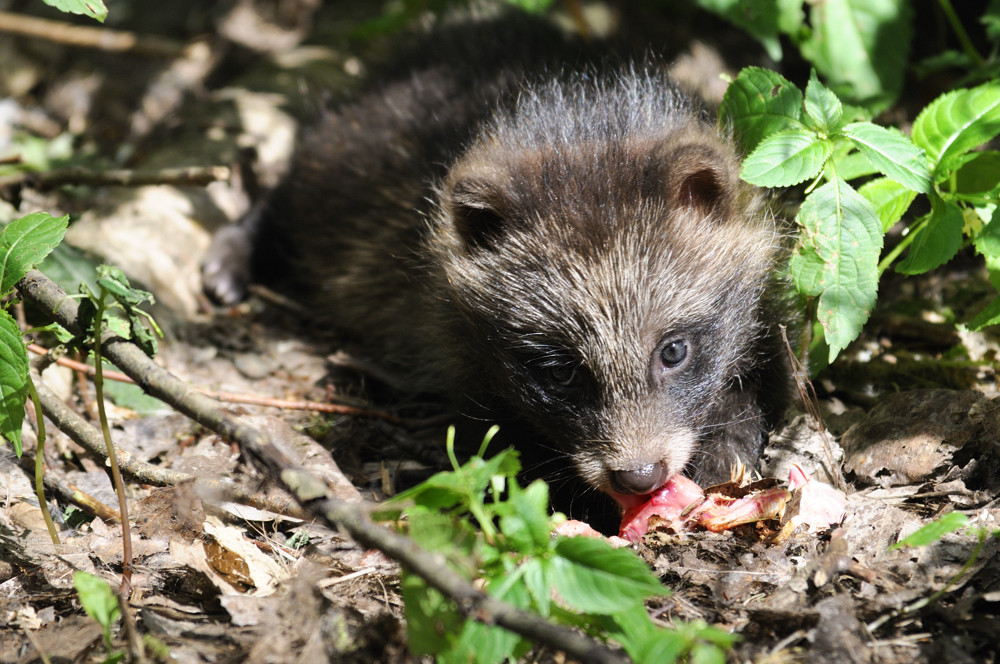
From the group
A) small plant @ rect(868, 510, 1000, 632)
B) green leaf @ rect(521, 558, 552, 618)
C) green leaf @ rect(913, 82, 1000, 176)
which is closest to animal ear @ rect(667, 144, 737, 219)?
green leaf @ rect(913, 82, 1000, 176)

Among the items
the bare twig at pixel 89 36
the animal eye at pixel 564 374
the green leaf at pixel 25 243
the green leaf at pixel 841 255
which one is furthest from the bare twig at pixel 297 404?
the bare twig at pixel 89 36

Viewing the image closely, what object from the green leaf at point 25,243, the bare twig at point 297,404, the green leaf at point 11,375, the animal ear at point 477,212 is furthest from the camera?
the bare twig at point 297,404

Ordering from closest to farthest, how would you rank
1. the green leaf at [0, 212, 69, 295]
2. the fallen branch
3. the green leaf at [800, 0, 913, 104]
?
the fallen branch, the green leaf at [0, 212, 69, 295], the green leaf at [800, 0, 913, 104]

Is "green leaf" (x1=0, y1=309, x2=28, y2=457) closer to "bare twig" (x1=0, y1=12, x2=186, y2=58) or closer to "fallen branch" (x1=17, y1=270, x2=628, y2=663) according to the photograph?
"fallen branch" (x1=17, y1=270, x2=628, y2=663)

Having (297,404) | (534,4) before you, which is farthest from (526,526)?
(534,4)

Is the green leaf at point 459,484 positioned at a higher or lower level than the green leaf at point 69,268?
higher

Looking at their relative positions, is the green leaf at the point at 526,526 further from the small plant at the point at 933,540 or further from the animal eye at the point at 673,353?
the animal eye at the point at 673,353

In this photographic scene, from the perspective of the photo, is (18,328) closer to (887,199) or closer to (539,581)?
(539,581)
